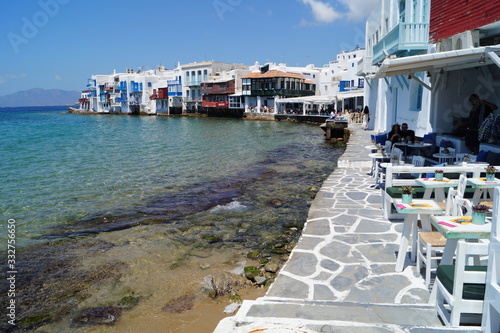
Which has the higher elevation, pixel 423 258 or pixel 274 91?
pixel 274 91

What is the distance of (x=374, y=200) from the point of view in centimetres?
806

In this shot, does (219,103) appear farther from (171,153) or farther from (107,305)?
(107,305)

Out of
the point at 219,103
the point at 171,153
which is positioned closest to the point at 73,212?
the point at 171,153

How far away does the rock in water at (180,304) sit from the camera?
5109mm

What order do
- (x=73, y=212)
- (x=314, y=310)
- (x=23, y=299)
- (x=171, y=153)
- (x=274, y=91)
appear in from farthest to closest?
(x=274, y=91) → (x=171, y=153) → (x=73, y=212) → (x=23, y=299) → (x=314, y=310)

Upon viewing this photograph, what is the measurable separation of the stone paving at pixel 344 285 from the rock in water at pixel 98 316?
87.5 inches

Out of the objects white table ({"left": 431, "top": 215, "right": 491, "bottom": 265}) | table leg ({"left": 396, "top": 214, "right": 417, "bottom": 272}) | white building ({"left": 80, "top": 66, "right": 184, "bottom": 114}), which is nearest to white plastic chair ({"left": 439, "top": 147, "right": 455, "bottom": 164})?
table leg ({"left": 396, "top": 214, "right": 417, "bottom": 272})

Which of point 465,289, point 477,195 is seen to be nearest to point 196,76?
point 477,195

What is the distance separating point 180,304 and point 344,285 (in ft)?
7.55

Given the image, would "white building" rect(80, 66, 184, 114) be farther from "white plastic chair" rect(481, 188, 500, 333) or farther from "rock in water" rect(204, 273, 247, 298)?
"white plastic chair" rect(481, 188, 500, 333)

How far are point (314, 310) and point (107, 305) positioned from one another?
3.32 m

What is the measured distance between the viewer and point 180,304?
524 cm

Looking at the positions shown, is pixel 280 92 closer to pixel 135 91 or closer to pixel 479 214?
pixel 135 91

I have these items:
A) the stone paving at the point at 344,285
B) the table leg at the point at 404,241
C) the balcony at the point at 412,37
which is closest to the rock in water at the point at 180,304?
the stone paving at the point at 344,285
